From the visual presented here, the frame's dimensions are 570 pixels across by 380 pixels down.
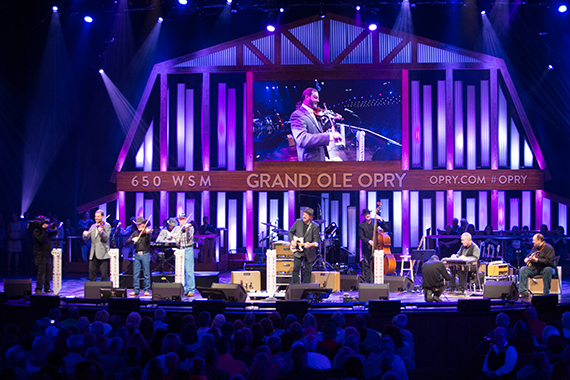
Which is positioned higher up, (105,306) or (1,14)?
(1,14)

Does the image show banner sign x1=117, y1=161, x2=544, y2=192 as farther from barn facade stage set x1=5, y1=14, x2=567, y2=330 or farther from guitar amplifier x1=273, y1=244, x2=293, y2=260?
guitar amplifier x1=273, y1=244, x2=293, y2=260

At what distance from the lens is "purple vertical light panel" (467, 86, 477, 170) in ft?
54.6

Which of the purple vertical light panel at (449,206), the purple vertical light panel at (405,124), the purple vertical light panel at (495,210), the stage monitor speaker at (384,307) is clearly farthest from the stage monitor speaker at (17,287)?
the purple vertical light panel at (495,210)

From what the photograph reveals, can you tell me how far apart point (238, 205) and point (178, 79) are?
4428 mm

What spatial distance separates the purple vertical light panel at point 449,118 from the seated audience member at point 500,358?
11.2 m

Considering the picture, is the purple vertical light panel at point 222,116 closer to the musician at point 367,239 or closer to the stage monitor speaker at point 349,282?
the musician at point 367,239

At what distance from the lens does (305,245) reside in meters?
10.1

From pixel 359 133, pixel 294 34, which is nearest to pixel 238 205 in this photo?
pixel 359 133

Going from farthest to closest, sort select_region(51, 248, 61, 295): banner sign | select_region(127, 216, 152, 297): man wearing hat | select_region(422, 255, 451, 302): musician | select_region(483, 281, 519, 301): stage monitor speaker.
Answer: select_region(51, 248, 61, 295): banner sign → select_region(127, 216, 152, 297): man wearing hat → select_region(422, 255, 451, 302): musician → select_region(483, 281, 519, 301): stage monitor speaker

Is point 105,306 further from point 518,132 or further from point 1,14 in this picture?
point 518,132

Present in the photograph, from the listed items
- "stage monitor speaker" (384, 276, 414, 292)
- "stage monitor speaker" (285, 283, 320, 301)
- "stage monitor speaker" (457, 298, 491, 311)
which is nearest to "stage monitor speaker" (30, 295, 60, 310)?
"stage monitor speaker" (285, 283, 320, 301)

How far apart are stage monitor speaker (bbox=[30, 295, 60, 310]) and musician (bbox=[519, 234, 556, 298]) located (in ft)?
27.2

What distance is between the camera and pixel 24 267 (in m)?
15.7

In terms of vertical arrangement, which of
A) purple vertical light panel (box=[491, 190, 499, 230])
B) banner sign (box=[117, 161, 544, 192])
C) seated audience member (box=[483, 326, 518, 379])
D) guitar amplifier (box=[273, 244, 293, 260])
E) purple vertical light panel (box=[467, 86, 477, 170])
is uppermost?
purple vertical light panel (box=[467, 86, 477, 170])
